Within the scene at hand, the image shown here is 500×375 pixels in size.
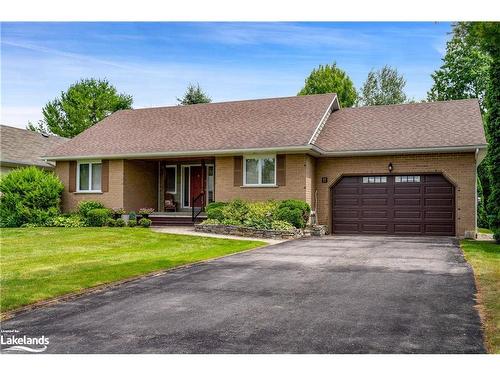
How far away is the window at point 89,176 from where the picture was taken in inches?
A: 889

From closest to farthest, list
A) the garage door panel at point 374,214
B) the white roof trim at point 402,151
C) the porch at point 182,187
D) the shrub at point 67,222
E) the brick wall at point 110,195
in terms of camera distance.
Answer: the white roof trim at point 402,151, the garage door panel at point 374,214, the shrub at point 67,222, the brick wall at point 110,195, the porch at point 182,187

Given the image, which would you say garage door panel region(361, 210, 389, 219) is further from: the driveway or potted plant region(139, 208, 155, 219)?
potted plant region(139, 208, 155, 219)

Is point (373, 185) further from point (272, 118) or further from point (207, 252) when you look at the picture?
point (207, 252)

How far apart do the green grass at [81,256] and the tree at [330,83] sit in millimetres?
28411

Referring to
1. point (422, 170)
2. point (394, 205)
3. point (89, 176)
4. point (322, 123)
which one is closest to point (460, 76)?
point (322, 123)

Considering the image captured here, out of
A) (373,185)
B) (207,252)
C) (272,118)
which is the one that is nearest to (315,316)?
(207,252)

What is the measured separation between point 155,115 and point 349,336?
69.1 ft

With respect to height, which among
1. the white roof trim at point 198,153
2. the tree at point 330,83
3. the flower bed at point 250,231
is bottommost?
the flower bed at point 250,231

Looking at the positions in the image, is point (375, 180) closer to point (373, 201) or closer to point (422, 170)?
point (373, 201)

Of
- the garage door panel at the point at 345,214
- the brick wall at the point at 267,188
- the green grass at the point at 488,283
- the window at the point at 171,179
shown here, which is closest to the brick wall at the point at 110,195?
the window at the point at 171,179

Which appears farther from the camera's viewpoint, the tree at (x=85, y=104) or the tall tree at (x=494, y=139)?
the tree at (x=85, y=104)

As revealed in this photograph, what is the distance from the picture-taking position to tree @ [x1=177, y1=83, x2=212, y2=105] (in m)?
36.7

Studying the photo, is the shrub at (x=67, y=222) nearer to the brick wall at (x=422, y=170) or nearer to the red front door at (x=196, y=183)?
the red front door at (x=196, y=183)

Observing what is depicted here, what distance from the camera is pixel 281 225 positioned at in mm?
17406
